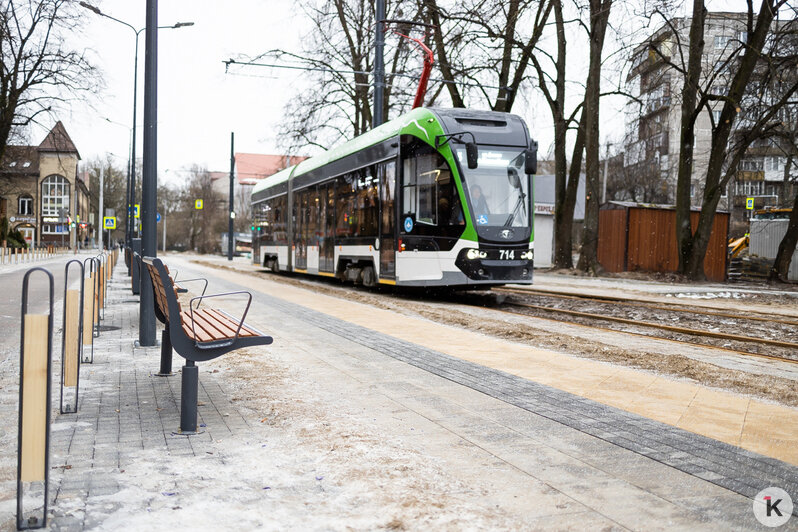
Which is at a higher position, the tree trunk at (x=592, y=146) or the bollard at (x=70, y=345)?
the tree trunk at (x=592, y=146)

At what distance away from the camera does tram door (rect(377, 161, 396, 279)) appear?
1628cm

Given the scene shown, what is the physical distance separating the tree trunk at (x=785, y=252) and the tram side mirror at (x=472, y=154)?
51.8 ft

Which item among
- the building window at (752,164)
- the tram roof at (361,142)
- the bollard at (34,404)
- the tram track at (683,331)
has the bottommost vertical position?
the tram track at (683,331)

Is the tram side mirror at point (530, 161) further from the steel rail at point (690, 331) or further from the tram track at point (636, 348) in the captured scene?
the steel rail at point (690, 331)

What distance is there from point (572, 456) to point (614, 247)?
1039 inches

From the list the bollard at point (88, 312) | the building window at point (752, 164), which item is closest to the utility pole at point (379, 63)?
the bollard at point (88, 312)

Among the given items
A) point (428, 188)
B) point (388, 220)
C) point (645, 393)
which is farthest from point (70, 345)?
point (388, 220)

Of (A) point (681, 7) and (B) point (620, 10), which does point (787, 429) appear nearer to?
(B) point (620, 10)

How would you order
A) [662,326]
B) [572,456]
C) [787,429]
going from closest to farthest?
[572,456]
[787,429]
[662,326]

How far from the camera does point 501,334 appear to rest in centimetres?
1019

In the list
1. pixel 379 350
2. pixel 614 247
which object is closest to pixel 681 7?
pixel 614 247

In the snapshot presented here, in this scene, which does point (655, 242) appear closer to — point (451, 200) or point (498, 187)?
point (498, 187)

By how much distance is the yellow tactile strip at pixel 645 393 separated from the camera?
4922 millimetres

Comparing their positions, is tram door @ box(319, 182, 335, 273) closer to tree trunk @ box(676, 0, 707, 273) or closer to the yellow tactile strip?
→ the yellow tactile strip
